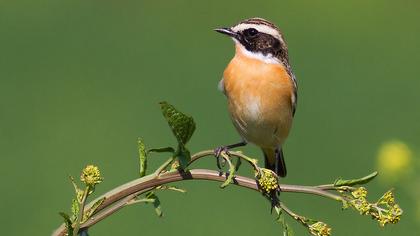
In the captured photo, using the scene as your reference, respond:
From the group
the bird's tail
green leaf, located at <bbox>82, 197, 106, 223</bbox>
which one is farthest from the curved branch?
the bird's tail

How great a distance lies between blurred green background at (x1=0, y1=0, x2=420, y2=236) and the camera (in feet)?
34.6

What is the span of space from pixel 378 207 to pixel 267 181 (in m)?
0.28

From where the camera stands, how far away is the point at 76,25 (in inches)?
651

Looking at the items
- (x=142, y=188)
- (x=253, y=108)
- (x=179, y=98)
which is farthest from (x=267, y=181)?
(x=179, y=98)

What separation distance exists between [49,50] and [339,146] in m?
5.01

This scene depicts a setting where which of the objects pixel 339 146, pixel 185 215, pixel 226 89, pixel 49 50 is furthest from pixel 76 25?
pixel 226 89

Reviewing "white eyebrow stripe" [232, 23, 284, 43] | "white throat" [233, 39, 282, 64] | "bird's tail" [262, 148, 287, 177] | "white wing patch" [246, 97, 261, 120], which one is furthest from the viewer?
"bird's tail" [262, 148, 287, 177]

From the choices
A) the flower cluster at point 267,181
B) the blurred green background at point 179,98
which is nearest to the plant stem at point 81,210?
the flower cluster at point 267,181

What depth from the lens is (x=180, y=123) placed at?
88.9 inches

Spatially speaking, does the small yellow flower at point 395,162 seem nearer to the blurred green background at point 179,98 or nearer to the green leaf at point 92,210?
the green leaf at point 92,210

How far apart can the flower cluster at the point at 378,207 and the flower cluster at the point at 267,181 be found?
20 centimetres

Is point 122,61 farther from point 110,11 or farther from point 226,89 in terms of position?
point 226,89

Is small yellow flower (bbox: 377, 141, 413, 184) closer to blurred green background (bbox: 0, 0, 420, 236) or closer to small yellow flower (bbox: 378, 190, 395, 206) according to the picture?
small yellow flower (bbox: 378, 190, 395, 206)

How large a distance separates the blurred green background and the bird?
4.17 meters
